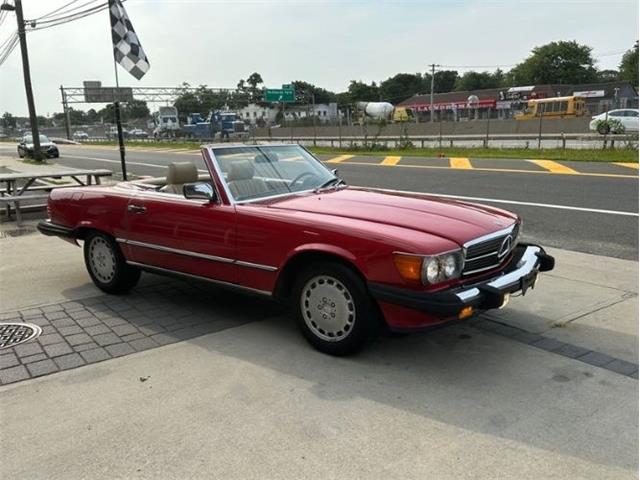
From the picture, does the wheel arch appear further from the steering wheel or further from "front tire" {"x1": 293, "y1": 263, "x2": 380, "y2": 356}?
the steering wheel

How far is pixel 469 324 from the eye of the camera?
174 inches

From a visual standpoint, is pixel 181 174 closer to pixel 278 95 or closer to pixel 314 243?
pixel 314 243

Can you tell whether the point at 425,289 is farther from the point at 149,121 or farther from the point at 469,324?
the point at 149,121

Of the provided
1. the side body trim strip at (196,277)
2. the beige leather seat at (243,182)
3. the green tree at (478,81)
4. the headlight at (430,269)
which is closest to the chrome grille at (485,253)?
the headlight at (430,269)

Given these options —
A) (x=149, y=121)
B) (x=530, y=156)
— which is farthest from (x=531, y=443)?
(x=149, y=121)

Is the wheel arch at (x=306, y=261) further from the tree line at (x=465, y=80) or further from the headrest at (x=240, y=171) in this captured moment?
the tree line at (x=465, y=80)

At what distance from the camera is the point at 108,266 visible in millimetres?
5352

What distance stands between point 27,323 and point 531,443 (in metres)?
3.96

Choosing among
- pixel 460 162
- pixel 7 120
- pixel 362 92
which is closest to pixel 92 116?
pixel 7 120

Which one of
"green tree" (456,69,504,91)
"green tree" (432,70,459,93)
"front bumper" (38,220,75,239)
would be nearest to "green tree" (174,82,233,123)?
"front bumper" (38,220,75,239)

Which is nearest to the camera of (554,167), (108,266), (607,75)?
(108,266)

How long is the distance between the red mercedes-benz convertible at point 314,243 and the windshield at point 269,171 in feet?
0.04

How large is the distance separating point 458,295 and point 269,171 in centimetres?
214

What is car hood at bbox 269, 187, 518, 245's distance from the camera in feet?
12.0
